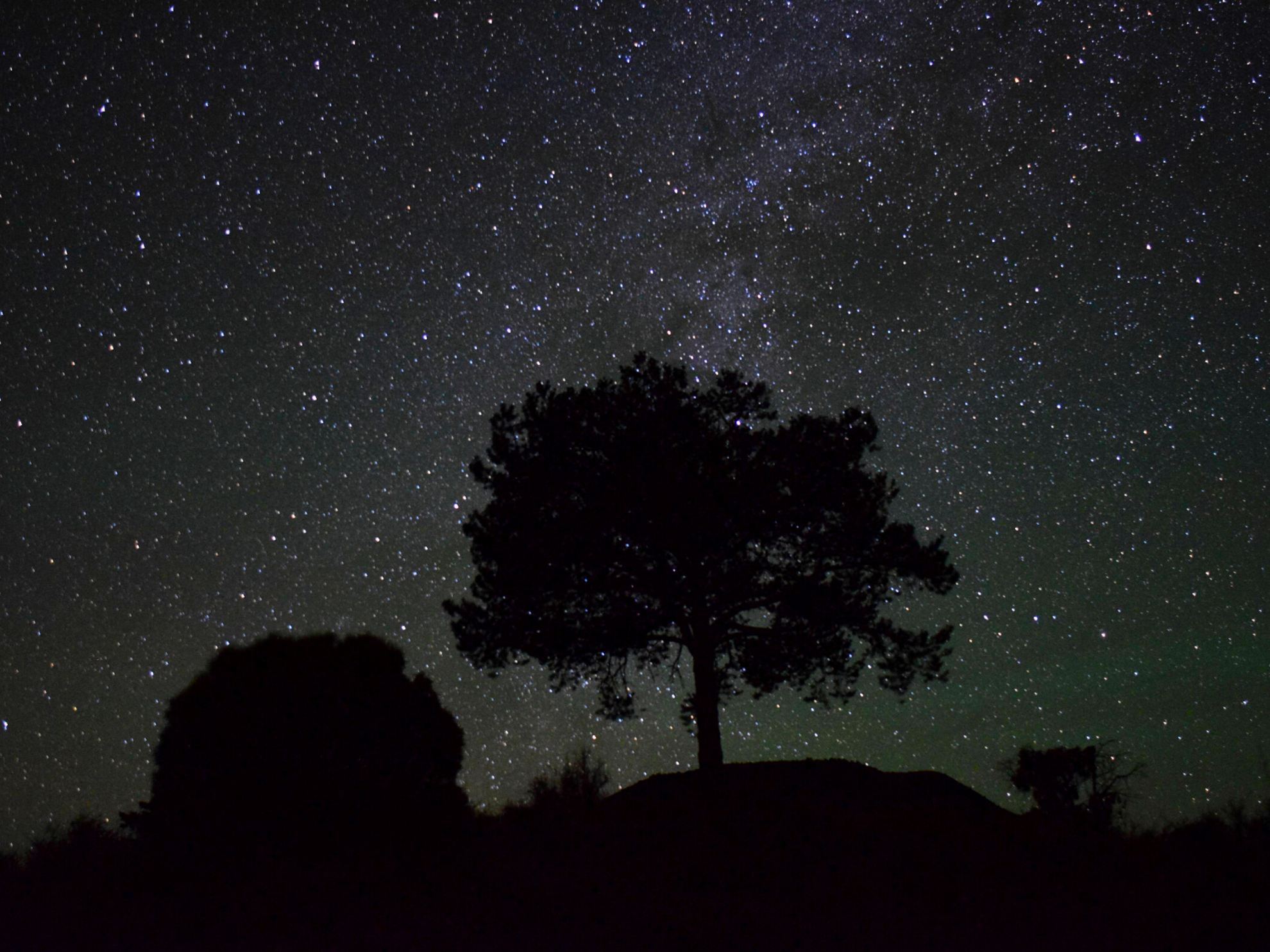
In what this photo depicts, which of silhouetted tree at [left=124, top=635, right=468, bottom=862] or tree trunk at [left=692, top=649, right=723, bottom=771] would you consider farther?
tree trunk at [left=692, top=649, right=723, bottom=771]

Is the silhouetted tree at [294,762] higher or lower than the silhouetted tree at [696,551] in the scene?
lower

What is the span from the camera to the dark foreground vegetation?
28.0 feet

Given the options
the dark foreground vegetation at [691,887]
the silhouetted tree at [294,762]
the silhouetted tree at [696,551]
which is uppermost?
the silhouetted tree at [696,551]

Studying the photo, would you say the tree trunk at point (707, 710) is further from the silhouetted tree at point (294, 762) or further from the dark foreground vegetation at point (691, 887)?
the silhouetted tree at point (294, 762)

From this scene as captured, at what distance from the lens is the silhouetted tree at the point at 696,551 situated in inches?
655

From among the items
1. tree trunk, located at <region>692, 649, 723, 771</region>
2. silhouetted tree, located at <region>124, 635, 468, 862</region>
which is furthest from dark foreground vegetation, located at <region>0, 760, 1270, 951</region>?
tree trunk, located at <region>692, 649, 723, 771</region>

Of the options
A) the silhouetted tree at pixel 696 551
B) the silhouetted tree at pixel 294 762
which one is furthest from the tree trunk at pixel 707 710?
the silhouetted tree at pixel 294 762

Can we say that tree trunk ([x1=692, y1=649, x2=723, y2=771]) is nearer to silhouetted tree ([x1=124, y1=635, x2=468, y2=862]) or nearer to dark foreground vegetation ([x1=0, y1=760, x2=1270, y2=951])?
dark foreground vegetation ([x1=0, y1=760, x2=1270, y2=951])

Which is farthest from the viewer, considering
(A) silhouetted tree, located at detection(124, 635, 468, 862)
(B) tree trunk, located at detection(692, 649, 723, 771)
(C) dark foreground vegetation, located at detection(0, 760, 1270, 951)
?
(B) tree trunk, located at detection(692, 649, 723, 771)

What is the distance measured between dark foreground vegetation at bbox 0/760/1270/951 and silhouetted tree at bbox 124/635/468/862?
31cm

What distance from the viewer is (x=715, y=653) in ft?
→ 57.4

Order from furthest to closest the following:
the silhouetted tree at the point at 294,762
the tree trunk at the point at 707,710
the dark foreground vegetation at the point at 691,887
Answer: the tree trunk at the point at 707,710
the silhouetted tree at the point at 294,762
the dark foreground vegetation at the point at 691,887

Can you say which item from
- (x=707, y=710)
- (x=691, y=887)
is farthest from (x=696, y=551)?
(x=691, y=887)

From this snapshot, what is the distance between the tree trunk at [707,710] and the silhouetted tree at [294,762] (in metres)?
4.49
